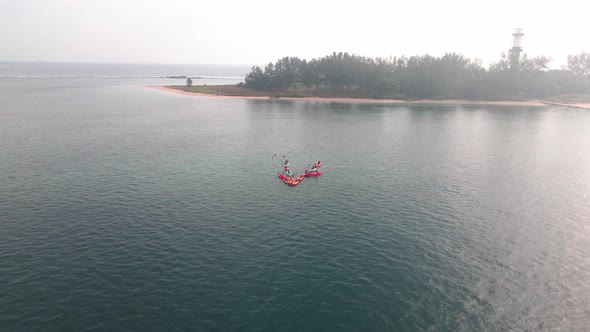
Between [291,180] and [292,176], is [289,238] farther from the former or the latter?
[292,176]

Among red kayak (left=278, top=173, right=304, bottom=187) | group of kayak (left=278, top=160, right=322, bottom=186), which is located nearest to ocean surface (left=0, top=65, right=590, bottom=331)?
red kayak (left=278, top=173, right=304, bottom=187)

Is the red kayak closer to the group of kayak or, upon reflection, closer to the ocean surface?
the group of kayak

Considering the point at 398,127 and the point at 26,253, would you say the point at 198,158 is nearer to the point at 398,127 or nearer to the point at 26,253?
the point at 26,253

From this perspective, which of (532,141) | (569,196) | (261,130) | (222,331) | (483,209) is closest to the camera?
(222,331)

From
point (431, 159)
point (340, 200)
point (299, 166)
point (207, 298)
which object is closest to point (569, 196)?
point (431, 159)

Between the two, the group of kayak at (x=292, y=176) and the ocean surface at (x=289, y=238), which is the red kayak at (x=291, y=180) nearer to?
the group of kayak at (x=292, y=176)

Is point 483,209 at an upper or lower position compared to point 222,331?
upper

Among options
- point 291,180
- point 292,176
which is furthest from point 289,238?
point 292,176

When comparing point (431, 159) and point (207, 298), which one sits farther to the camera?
point (431, 159)
